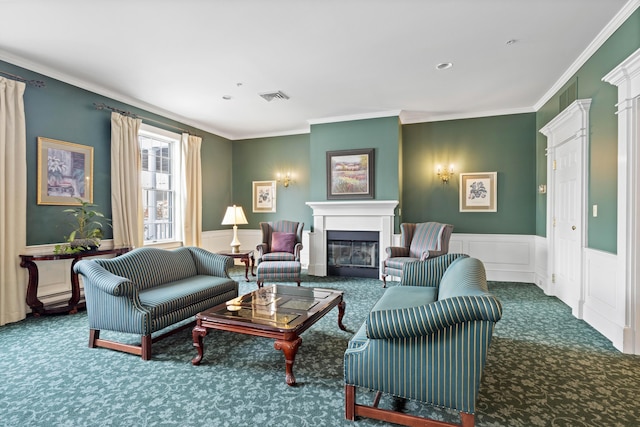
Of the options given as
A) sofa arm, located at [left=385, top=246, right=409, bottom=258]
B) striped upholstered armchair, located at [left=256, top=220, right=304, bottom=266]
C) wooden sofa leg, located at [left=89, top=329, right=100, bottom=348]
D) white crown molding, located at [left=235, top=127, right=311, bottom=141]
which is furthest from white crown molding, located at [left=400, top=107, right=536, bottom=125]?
wooden sofa leg, located at [left=89, top=329, right=100, bottom=348]

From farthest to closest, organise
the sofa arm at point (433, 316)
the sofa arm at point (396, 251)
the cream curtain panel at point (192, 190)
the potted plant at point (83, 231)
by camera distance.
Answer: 1. the cream curtain panel at point (192, 190)
2. the sofa arm at point (396, 251)
3. the potted plant at point (83, 231)
4. the sofa arm at point (433, 316)

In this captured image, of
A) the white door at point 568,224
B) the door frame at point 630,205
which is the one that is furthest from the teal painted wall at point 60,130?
the white door at point 568,224

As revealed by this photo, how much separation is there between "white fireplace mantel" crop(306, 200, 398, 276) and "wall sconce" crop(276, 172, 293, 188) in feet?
3.16

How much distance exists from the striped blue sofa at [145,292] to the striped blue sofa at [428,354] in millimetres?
1835

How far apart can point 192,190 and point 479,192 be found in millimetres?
5372

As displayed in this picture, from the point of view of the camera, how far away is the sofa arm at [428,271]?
128 inches

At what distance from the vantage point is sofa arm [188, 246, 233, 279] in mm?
3955

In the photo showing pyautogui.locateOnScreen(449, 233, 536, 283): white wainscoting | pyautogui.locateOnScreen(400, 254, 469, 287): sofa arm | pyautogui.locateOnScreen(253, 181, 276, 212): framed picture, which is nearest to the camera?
pyautogui.locateOnScreen(400, 254, 469, 287): sofa arm

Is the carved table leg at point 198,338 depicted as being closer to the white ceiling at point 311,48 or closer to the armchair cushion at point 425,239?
the white ceiling at point 311,48

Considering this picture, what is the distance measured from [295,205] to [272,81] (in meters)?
3.17

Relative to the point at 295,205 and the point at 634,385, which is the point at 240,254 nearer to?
the point at 295,205

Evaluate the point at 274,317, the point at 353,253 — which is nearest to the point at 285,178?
the point at 353,253

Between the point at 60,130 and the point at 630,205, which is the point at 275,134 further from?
the point at 630,205

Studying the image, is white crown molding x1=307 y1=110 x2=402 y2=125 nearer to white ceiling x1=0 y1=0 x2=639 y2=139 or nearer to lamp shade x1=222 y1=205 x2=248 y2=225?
white ceiling x1=0 y1=0 x2=639 y2=139
